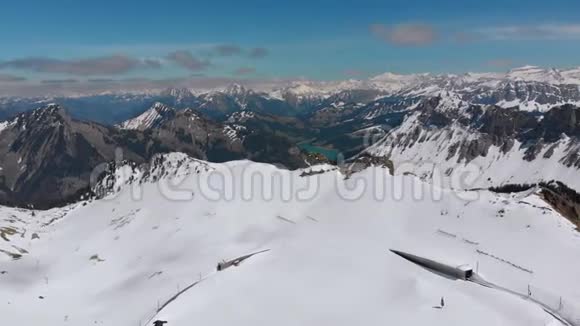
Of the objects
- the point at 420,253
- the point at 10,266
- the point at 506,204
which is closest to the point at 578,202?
the point at 506,204

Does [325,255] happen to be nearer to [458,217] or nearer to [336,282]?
[336,282]

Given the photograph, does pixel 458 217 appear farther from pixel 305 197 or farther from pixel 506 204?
pixel 305 197

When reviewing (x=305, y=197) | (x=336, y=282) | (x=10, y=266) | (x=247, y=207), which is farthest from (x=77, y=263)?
→ (x=336, y=282)

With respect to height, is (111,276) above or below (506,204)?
below

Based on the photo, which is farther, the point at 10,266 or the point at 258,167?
the point at 258,167

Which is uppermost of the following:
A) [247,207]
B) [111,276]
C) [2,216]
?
[247,207]

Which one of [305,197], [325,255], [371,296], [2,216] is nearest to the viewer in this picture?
[371,296]

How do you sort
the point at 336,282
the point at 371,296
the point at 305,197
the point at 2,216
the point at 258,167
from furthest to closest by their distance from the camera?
the point at 2,216, the point at 258,167, the point at 305,197, the point at 336,282, the point at 371,296
